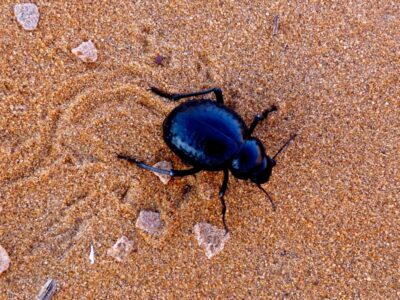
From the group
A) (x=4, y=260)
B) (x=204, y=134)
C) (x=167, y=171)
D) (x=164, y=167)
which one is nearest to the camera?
(x=204, y=134)

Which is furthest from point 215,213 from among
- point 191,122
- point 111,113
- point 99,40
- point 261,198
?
point 99,40

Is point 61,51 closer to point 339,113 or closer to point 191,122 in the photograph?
point 191,122

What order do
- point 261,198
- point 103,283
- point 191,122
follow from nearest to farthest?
point 191,122 < point 103,283 < point 261,198

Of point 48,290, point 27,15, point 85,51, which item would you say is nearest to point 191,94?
point 85,51

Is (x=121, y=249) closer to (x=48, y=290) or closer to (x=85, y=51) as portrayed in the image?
(x=48, y=290)

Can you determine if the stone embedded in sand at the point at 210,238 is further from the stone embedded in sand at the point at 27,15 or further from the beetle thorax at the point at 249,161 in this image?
the stone embedded in sand at the point at 27,15

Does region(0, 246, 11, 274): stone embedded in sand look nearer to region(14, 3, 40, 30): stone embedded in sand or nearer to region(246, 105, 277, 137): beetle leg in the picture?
region(14, 3, 40, 30): stone embedded in sand
